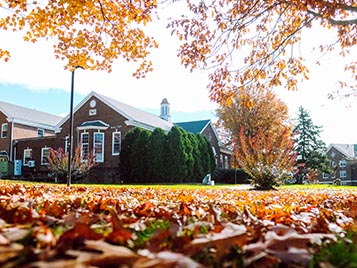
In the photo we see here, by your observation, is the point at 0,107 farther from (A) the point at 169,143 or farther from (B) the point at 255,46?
(B) the point at 255,46

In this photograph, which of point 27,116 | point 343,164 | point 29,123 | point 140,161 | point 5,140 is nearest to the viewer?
point 140,161

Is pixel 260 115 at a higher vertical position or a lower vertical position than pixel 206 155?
higher

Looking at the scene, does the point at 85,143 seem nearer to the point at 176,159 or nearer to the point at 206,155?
the point at 176,159

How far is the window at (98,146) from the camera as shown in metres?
24.7

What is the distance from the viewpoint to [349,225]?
2291mm

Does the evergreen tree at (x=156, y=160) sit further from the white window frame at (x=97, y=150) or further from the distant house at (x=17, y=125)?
the distant house at (x=17, y=125)

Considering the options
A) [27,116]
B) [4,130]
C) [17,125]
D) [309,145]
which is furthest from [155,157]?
[309,145]

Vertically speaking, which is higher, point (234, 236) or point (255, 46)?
point (255, 46)

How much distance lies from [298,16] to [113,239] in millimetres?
6676

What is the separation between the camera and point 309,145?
42875 mm

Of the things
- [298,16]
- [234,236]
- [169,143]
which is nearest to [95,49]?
[298,16]

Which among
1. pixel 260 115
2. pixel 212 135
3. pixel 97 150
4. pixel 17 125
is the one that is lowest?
pixel 97 150

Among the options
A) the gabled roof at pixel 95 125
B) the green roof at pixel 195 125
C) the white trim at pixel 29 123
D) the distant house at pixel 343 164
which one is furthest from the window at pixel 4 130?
the distant house at pixel 343 164

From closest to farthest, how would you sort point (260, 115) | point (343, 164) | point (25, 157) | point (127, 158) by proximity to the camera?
point (127, 158) → point (25, 157) → point (260, 115) → point (343, 164)
